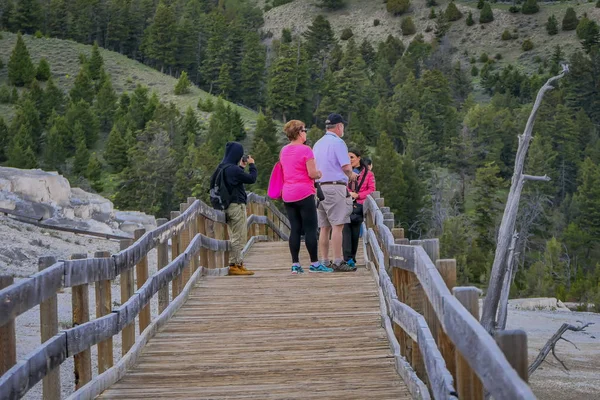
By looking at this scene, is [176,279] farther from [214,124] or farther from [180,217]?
[214,124]

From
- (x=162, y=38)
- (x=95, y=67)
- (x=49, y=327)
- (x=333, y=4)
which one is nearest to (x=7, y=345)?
(x=49, y=327)

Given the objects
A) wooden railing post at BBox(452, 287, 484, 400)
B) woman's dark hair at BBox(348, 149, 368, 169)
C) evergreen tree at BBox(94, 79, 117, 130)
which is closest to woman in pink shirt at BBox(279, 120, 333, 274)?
woman's dark hair at BBox(348, 149, 368, 169)

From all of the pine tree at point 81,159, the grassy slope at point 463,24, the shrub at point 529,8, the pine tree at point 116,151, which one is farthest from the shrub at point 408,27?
the pine tree at point 81,159

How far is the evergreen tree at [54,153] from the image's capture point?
79188 mm

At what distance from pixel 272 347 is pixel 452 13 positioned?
165m

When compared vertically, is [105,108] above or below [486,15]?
below

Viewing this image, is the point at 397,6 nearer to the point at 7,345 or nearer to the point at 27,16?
the point at 27,16

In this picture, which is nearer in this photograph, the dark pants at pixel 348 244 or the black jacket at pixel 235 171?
the black jacket at pixel 235 171

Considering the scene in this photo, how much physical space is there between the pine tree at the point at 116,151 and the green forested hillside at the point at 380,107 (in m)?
0.13

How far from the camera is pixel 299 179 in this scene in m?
10.8

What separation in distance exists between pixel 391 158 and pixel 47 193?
54.3 meters

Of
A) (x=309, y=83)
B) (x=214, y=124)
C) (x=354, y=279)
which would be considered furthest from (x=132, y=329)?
(x=309, y=83)

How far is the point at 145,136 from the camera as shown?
275ft

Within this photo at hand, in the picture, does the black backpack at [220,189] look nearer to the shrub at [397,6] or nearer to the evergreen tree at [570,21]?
the evergreen tree at [570,21]
